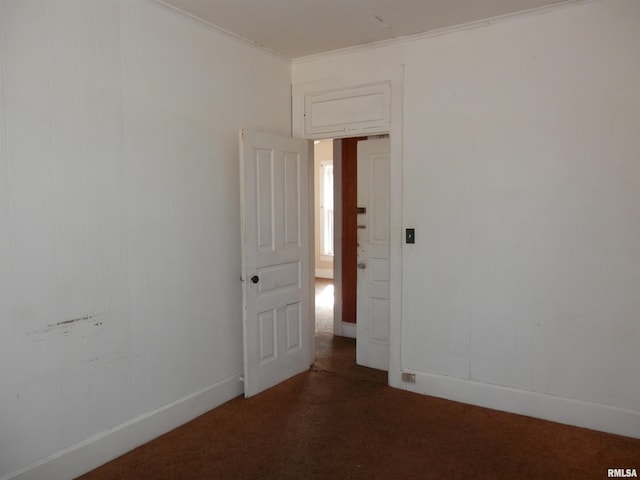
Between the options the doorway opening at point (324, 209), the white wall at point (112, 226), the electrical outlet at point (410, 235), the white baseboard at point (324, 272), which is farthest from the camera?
the white baseboard at point (324, 272)

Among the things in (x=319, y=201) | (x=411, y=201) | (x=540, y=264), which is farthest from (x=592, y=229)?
(x=319, y=201)

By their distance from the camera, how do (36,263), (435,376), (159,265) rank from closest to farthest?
(36,263) → (159,265) → (435,376)

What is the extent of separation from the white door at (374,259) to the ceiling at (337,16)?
3.45 feet

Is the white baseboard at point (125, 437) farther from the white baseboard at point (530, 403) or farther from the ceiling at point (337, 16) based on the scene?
the ceiling at point (337, 16)

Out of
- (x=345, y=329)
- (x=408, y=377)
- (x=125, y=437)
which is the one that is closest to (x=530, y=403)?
(x=408, y=377)

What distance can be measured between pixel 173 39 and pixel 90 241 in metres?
1.43

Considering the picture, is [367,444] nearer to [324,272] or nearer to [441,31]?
[441,31]

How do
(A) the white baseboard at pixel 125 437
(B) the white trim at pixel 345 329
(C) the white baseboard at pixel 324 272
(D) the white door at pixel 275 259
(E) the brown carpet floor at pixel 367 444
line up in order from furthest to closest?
1. (C) the white baseboard at pixel 324 272
2. (B) the white trim at pixel 345 329
3. (D) the white door at pixel 275 259
4. (E) the brown carpet floor at pixel 367 444
5. (A) the white baseboard at pixel 125 437

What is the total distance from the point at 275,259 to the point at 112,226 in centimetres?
136

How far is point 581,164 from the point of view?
3.02m

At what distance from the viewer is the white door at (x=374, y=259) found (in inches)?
167

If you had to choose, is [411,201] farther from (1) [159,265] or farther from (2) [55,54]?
(2) [55,54]

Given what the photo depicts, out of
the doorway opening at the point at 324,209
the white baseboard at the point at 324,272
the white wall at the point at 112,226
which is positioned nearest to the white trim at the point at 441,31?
the white wall at the point at 112,226

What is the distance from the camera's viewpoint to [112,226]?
2701 millimetres
